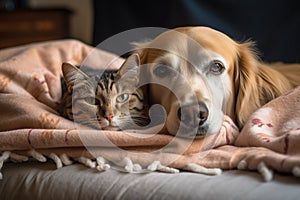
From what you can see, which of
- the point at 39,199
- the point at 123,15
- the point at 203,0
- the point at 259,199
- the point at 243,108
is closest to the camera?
the point at 259,199

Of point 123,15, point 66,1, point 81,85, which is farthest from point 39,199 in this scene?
point 66,1

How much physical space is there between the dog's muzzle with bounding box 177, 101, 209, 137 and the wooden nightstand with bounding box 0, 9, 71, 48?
2210mm

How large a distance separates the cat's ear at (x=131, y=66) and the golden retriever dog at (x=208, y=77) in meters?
0.04

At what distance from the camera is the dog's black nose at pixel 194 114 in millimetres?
1024

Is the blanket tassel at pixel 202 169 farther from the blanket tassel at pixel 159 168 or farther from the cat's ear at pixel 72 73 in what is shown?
the cat's ear at pixel 72 73

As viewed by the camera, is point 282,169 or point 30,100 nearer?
point 282,169

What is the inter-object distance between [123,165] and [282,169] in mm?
332

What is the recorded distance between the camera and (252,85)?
1.25 meters

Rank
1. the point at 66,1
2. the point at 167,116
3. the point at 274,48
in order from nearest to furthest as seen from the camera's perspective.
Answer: the point at 167,116, the point at 274,48, the point at 66,1

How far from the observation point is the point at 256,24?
1.99 meters

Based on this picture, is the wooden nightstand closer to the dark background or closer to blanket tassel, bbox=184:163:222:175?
the dark background

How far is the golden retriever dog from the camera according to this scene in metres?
1.11

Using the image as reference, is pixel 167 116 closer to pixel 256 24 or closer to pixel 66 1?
pixel 256 24

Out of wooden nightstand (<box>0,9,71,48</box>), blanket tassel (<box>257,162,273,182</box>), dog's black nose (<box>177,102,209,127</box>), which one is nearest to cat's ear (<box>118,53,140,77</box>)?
dog's black nose (<box>177,102,209,127</box>)
